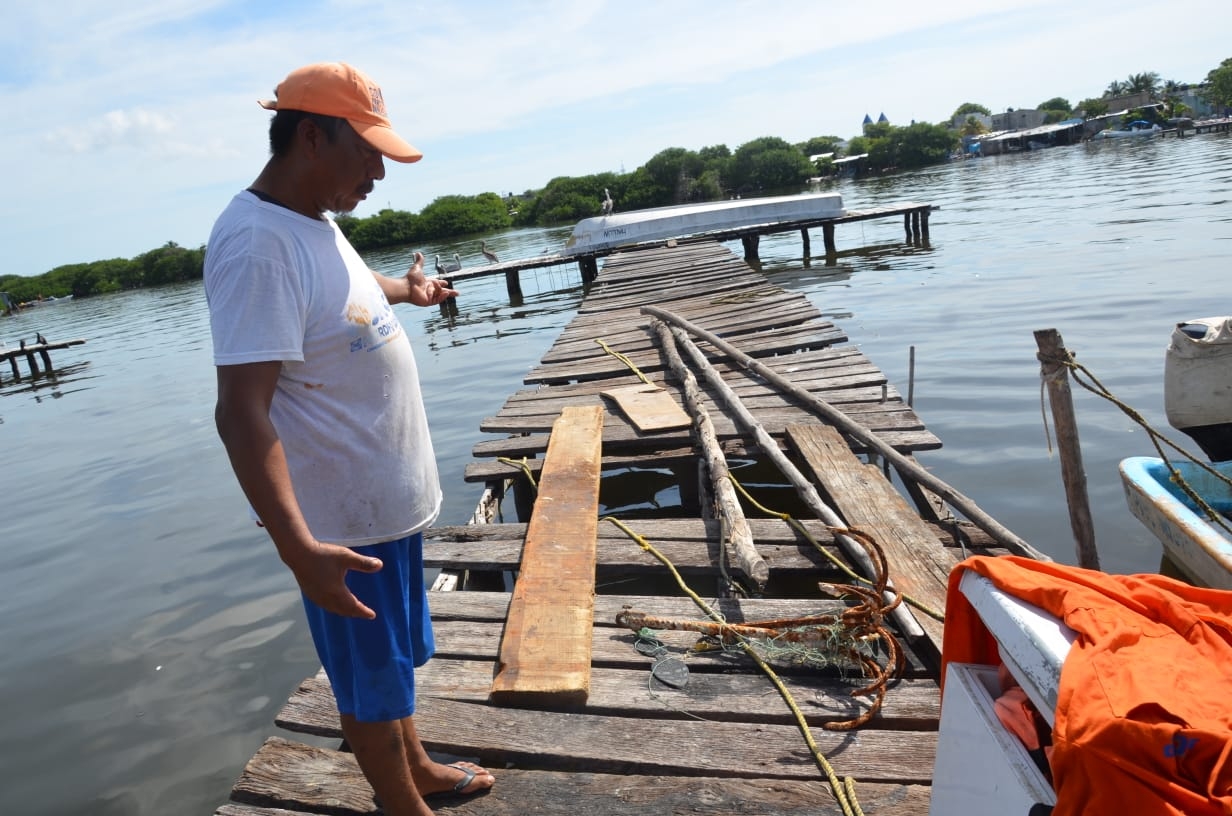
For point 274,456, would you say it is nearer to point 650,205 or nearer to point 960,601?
point 960,601

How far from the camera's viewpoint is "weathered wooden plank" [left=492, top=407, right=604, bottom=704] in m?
3.04

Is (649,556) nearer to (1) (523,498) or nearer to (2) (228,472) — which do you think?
(1) (523,498)

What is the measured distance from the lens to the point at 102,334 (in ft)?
98.0

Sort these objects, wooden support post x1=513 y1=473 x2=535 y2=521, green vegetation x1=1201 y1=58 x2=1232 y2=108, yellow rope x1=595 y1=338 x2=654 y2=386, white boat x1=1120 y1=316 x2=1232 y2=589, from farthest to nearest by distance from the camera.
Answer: green vegetation x1=1201 y1=58 x2=1232 y2=108, yellow rope x1=595 y1=338 x2=654 y2=386, wooden support post x1=513 y1=473 x2=535 y2=521, white boat x1=1120 y1=316 x2=1232 y2=589

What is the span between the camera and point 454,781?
2.51 meters

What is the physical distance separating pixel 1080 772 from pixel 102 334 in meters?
35.4

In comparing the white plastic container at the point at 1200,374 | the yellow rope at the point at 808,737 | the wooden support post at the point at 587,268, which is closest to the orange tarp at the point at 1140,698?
the yellow rope at the point at 808,737

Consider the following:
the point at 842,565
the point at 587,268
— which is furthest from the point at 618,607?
the point at 587,268

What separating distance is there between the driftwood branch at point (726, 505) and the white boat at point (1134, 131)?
74.2 meters

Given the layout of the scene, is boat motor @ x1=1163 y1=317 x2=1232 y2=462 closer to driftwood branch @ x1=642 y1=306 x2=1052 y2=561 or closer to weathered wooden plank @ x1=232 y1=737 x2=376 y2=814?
driftwood branch @ x1=642 y1=306 x2=1052 y2=561

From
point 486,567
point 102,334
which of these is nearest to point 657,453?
point 486,567

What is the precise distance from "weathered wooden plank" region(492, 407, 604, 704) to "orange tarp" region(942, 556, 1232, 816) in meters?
2.02

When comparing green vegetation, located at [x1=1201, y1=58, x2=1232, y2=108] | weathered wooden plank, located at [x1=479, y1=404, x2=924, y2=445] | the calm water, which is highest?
green vegetation, located at [x1=1201, y1=58, x2=1232, y2=108]

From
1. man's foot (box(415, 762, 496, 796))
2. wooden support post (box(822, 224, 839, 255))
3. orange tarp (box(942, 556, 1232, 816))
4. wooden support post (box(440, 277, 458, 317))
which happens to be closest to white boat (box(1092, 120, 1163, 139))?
wooden support post (box(822, 224, 839, 255))
